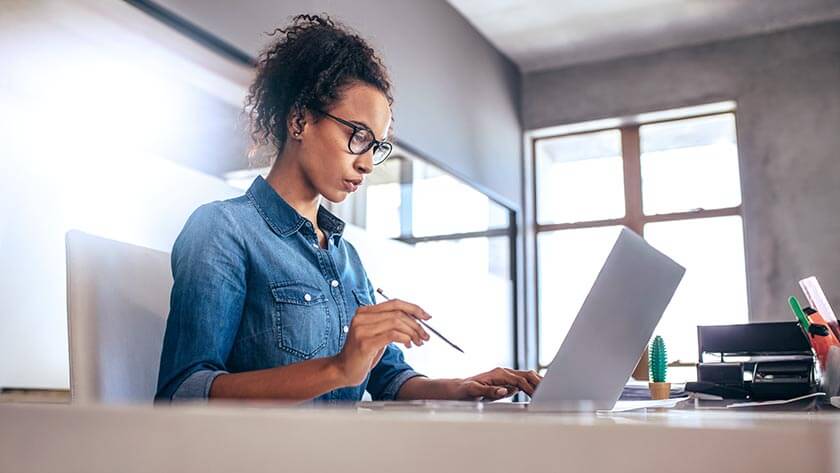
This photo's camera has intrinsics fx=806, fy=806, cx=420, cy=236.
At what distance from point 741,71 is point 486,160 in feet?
4.83

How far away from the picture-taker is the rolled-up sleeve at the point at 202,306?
1.14 m

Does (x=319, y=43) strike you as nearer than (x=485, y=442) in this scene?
No

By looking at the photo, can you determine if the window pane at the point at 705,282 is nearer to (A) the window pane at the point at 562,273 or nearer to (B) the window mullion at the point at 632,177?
(B) the window mullion at the point at 632,177

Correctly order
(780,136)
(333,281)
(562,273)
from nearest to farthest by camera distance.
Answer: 1. (333,281)
2. (780,136)
3. (562,273)

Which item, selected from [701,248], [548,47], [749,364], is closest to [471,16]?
[548,47]

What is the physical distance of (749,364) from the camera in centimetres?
143

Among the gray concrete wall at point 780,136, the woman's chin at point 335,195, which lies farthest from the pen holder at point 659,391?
the gray concrete wall at point 780,136

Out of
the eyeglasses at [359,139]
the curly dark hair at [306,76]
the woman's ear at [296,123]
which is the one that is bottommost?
the eyeglasses at [359,139]

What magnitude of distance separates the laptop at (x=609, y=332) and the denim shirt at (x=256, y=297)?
369 millimetres

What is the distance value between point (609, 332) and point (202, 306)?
0.59 meters

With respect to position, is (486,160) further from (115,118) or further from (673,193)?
(115,118)

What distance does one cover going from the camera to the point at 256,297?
1319 mm

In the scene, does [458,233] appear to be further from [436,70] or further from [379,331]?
[379,331]

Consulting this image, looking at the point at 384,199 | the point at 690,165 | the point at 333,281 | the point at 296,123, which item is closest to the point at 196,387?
the point at 333,281
